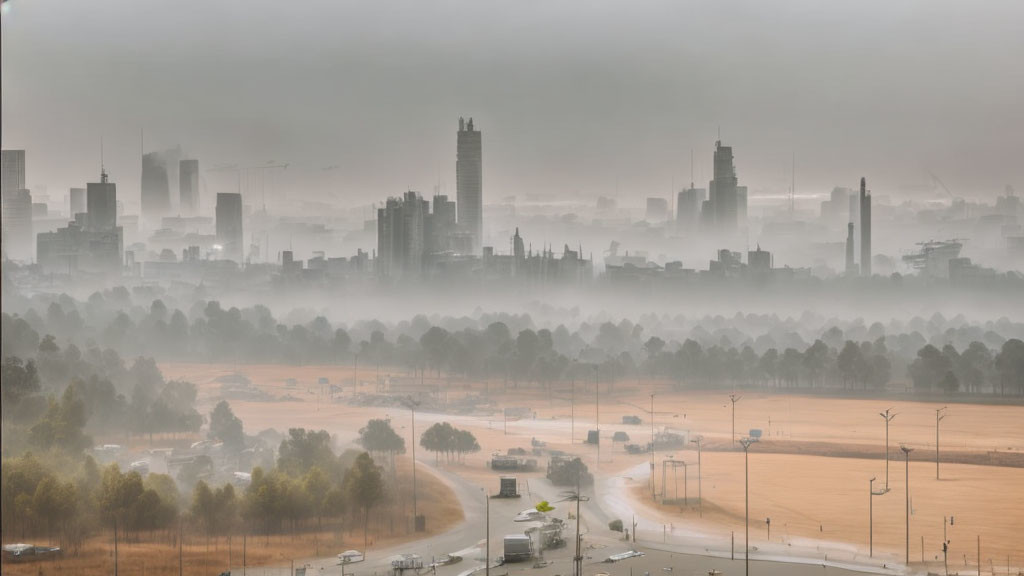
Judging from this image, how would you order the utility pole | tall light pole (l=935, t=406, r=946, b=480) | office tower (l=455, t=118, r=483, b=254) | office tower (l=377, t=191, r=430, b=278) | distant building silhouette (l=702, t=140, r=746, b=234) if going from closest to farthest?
the utility pole, tall light pole (l=935, t=406, r=946, b=480), office tower (l=455, t=118, r=483, b=254), distant building silhouette (l=702, t=140, r=746, b=234), office tower (l=377, t=191, r=430, b=278)

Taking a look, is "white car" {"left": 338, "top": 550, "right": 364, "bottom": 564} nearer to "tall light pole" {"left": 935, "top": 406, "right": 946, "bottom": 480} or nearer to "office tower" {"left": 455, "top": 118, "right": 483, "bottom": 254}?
"tall light pole" {"left": 935, "top": 406, "right": 946, "bottom": 480}

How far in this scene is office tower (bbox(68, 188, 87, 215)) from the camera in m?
28.1

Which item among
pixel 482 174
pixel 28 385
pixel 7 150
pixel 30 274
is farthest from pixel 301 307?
pixel 28 385

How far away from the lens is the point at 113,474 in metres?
16.3

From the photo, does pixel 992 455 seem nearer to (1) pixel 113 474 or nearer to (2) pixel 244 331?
(1) pixel 113 474

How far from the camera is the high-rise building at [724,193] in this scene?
35.6 m

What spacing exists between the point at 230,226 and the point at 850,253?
2312 centimetres

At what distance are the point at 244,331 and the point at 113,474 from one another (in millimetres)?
17223

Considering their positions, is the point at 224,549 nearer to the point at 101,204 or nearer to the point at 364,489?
the point at 364,489

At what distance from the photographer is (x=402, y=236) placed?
3762 cm

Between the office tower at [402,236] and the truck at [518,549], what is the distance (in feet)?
78.4

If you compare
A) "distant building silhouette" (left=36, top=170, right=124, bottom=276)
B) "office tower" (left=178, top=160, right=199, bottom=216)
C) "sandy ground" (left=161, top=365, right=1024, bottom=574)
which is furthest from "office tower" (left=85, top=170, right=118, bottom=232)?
"sandy ground" (left=161, top=365, right=1024, bottom=574)

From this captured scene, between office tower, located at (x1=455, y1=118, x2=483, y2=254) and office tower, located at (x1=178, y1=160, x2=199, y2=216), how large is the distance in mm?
8577

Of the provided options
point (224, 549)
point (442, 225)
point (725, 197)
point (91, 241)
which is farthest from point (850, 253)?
point (224, 549)
